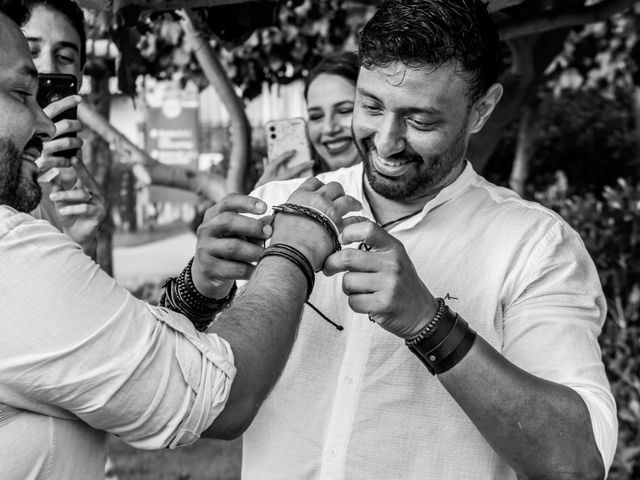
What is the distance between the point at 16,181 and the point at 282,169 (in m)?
2.14

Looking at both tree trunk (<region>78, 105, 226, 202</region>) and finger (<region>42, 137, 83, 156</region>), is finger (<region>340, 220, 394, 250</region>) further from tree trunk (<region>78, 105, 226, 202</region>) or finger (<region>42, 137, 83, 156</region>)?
tree trunk (<region>78, 105, 226, 202</region>)

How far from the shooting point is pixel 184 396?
1437mm

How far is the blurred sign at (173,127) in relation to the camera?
10180mm

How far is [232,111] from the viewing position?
4.59 metres

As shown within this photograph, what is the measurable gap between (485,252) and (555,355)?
31cm

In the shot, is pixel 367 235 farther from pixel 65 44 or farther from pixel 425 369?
pixel 65 44

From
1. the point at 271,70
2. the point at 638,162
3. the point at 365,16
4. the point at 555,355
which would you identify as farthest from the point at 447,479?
the point at 638,162

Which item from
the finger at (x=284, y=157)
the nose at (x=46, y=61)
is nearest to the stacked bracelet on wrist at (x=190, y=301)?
the nose at (x=46, y=61)

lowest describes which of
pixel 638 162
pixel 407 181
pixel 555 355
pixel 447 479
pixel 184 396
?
pixel 638 162

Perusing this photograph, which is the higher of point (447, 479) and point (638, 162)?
point (447, 479)

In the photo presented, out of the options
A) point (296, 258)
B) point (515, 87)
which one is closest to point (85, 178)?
point (296, 258)

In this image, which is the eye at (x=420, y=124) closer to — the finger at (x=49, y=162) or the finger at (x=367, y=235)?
the finger at (x=367, y=235)

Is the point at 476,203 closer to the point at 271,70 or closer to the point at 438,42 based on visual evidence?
the point at 438,42

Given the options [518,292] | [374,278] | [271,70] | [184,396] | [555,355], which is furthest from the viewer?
[271,70]
